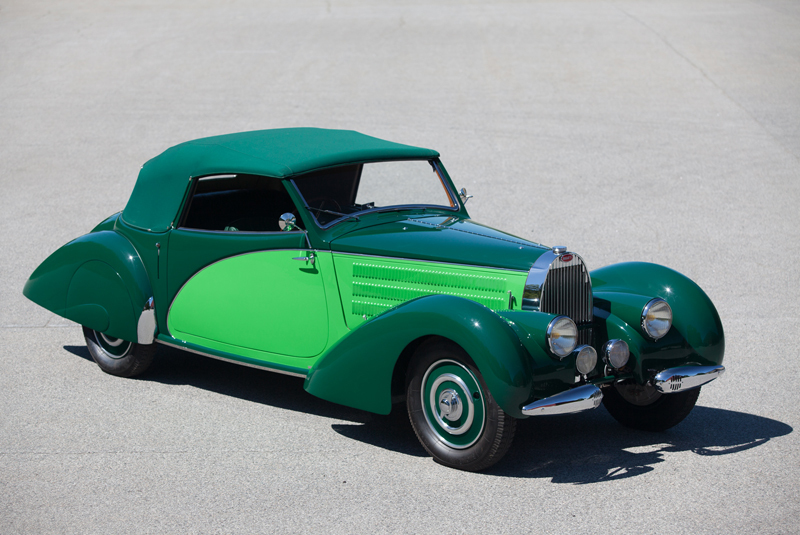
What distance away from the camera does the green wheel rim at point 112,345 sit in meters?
5.95

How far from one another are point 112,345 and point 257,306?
5.08 ft

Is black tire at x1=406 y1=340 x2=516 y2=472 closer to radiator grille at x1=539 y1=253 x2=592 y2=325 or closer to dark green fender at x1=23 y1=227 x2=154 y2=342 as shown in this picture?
radiator grille at x1=539 y1=253 x2=592 y2=325

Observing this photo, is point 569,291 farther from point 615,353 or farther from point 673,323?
point 673,323

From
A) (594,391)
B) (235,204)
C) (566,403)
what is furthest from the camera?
(235,204)

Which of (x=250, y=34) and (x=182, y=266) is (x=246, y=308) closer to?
(x=182, y=266)

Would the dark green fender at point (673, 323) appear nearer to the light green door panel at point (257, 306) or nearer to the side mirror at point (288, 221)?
the light green door panel at point (257, 306)

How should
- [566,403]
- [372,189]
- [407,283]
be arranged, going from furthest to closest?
[372,189], [407,283], [566,403]

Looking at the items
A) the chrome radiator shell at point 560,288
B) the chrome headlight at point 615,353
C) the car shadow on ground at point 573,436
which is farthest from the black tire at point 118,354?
the chrome headlight at point 615,353

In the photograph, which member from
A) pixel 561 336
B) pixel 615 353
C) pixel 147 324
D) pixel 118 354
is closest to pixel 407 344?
pixel 561 336

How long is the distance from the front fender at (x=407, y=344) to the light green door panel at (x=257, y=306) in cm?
35

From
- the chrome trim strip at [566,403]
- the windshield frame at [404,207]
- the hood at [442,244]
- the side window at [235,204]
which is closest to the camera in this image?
the chrome trim strip at [566,403]

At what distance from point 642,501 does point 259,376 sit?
3149 mm

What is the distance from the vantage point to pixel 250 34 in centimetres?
1892

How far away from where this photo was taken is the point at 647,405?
496 cm
